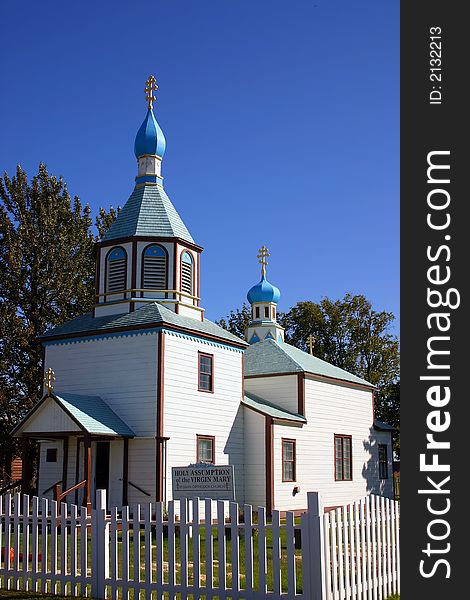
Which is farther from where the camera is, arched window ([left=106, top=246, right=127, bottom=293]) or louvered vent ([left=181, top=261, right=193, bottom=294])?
louvered vent ([left=181, top=261, right=193, bottom=294])

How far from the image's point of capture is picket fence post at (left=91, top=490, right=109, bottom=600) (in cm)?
1109

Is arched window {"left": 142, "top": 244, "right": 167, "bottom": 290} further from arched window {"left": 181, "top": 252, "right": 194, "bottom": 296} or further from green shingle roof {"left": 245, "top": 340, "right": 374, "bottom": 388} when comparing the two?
green shingle roof {"left": 245, "top": 340, "right": 374, "bottom": 388}

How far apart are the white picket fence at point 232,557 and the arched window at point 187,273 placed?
14.7 metres

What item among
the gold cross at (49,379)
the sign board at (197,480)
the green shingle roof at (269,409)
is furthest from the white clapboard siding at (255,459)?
the sign board at (197,480)

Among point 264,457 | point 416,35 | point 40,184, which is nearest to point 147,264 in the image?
point 264,457

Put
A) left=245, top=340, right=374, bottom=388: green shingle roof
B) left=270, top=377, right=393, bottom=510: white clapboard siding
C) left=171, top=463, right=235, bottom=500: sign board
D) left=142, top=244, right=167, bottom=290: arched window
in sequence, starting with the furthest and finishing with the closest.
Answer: left=245, top=340, right=374, bottom=388: green shingle roof, left=270, top=377, right=393, bottom=510: white clapboard siding, left=142, top=244, right=167, bottom=290: arched window, left=171, top=463, right=235, bottom=500: sign board

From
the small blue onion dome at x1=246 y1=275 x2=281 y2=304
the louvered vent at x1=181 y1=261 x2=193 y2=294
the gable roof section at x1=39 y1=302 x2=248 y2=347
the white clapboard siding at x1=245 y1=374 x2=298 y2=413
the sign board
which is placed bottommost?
the sign board

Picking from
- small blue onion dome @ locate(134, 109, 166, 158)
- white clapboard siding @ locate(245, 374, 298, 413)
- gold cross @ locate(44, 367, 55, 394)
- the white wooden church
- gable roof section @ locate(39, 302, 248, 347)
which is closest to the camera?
gold cross @ locate(44, 367, 55, 394)

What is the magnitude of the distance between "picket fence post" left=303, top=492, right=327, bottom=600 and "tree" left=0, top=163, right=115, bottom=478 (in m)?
26.7

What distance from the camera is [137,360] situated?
79.3 feet

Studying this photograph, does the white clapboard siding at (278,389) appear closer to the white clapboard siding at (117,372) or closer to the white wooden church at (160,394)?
the white wooden church at (160,394)

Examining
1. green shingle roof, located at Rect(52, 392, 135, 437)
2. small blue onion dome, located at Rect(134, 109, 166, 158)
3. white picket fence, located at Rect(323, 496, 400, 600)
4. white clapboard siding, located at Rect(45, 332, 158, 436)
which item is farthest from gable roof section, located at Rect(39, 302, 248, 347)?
white picket fence, located at Rect(323, 496, 400, 600)

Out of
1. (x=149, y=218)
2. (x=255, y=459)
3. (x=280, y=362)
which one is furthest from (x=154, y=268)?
(x=280, y=362)

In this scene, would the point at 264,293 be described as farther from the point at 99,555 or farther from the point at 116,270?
the point at 99,555
